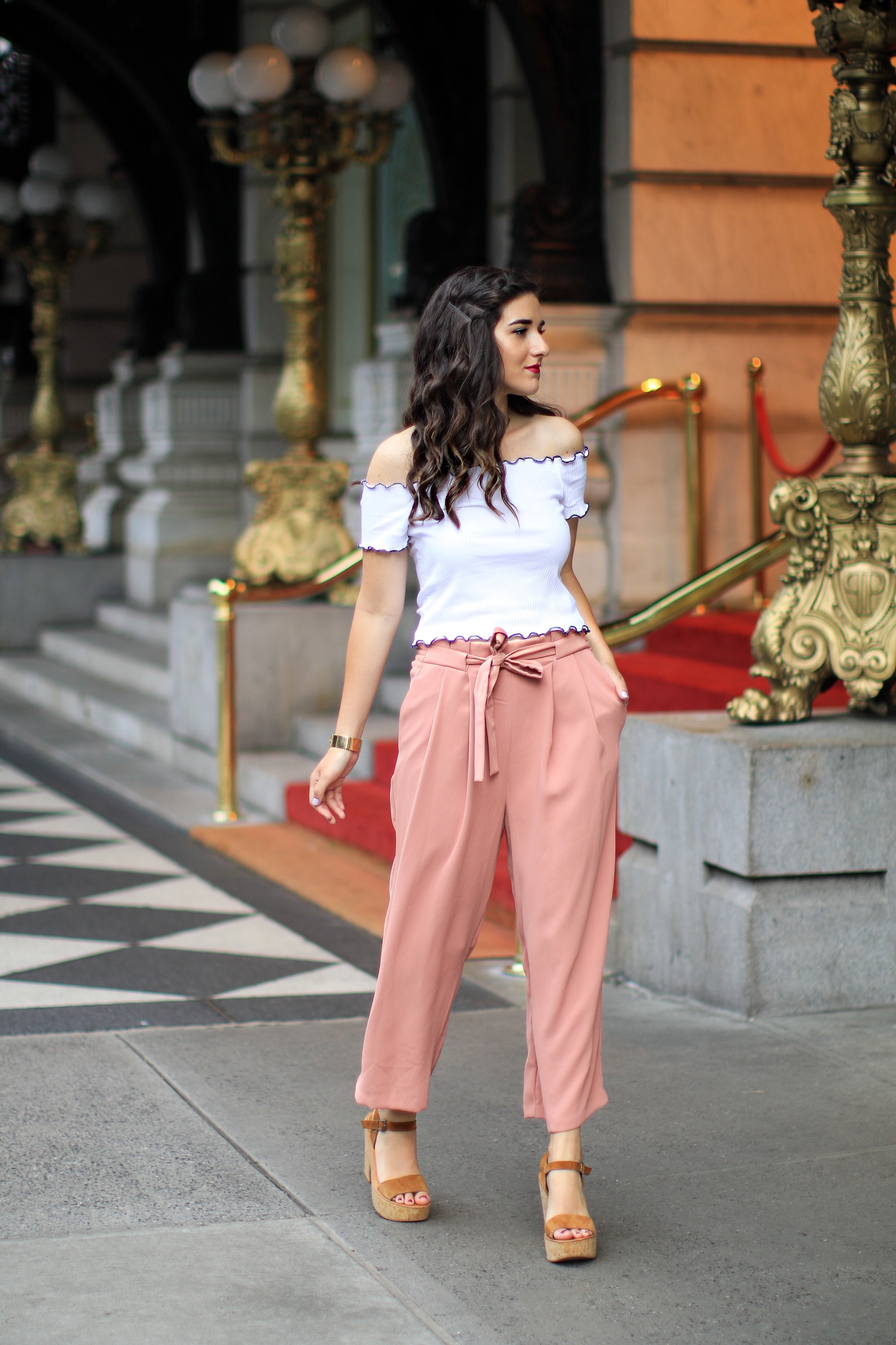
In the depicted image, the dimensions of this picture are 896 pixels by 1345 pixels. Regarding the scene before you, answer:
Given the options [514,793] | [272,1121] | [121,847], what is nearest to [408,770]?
[514,793]

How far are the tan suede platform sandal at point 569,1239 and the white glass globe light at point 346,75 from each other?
7.25 metres

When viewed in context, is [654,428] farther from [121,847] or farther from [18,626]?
[18,626]

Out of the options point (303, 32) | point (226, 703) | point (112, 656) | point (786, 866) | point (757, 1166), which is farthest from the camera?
point (112, 656)

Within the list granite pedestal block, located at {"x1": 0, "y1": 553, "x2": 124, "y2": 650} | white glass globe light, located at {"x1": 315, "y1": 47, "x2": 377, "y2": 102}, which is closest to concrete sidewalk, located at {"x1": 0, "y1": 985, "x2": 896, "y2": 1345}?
white glass globe light, located at {"x1": 315, "y1": 47, "x2": 377, "y2": 102}

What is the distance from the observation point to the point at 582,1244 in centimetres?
370

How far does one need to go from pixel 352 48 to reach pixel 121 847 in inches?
171

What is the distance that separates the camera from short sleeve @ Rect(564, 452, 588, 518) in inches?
154

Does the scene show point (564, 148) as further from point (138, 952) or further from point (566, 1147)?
point (566, 1147)

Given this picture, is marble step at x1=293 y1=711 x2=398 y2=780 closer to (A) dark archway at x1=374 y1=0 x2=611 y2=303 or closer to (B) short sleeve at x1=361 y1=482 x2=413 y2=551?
(A) dark archway at x1=374 y1=0 x2=611 y2=303

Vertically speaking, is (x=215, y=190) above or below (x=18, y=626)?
above

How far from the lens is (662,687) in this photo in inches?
320

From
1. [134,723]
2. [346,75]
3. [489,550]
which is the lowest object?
[134,723]

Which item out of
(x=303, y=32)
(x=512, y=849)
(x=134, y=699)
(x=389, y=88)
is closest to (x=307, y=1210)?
(x=512, y=849)

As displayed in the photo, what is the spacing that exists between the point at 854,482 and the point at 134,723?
23.0 feet
